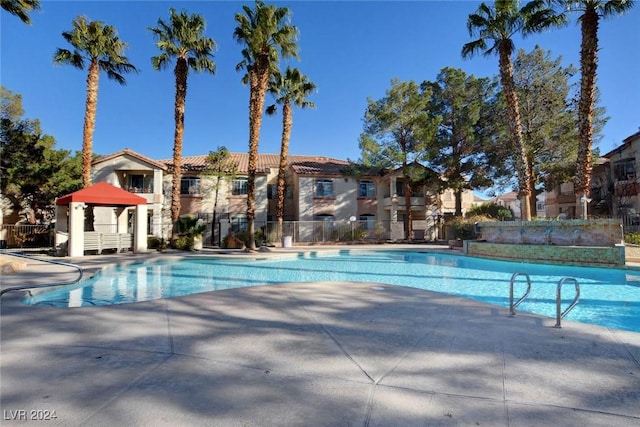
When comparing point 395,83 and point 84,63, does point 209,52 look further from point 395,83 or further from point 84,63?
point 395,83

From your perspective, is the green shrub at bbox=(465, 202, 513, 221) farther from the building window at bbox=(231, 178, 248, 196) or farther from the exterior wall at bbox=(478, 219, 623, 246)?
the building window at bbox=(231, 178, 248, 196)

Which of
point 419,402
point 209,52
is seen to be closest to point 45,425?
point 419,402

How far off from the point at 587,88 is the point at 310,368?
17530 mm

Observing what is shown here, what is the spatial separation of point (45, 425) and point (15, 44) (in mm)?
19063

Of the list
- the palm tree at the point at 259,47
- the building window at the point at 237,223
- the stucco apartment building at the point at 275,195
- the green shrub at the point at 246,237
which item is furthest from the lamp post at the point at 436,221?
the palm tree at the point at 259,47

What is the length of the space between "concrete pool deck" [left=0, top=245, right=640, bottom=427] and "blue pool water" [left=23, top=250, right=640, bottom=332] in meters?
2.42

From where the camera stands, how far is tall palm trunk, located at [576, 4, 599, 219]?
14.4 meters

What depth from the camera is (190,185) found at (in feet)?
92.5

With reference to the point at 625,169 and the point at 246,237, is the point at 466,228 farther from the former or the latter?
the point at 625,169

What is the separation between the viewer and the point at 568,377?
10.5 feet

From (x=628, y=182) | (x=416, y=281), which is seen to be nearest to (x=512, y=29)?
(x=416, y=281)

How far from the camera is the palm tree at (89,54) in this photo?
19.2 meters

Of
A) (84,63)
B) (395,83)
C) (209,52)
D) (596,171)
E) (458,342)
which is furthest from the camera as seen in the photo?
(596,171)

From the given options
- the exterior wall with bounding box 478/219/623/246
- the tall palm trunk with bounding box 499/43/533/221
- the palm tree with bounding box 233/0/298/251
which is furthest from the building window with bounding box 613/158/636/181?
the palm tree with bounding box 233/0/298/251
